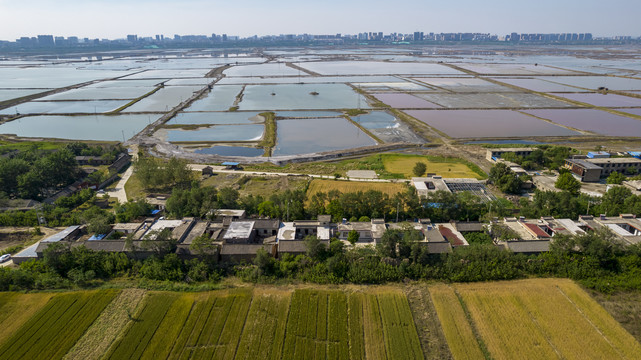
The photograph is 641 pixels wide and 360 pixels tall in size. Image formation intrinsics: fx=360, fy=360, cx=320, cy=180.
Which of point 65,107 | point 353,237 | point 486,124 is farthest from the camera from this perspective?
point 65,107

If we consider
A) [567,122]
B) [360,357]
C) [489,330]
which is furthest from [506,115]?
[360,357]

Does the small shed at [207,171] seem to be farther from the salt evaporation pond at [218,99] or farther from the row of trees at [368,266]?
the salt evaporation pond at [218,99]

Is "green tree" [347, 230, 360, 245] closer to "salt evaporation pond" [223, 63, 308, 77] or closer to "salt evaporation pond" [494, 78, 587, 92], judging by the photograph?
"salt evaporation pond" [494, 78, 587, 92]

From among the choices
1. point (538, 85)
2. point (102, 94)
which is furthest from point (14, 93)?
point (538, 85)

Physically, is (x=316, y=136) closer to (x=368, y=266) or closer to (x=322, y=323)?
(x=368, y=266)

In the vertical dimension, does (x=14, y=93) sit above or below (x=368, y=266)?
above

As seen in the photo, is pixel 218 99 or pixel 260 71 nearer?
pixel 218 99

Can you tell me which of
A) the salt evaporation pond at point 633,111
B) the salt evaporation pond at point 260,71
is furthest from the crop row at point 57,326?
the salt evaporation pond at point 260,71
